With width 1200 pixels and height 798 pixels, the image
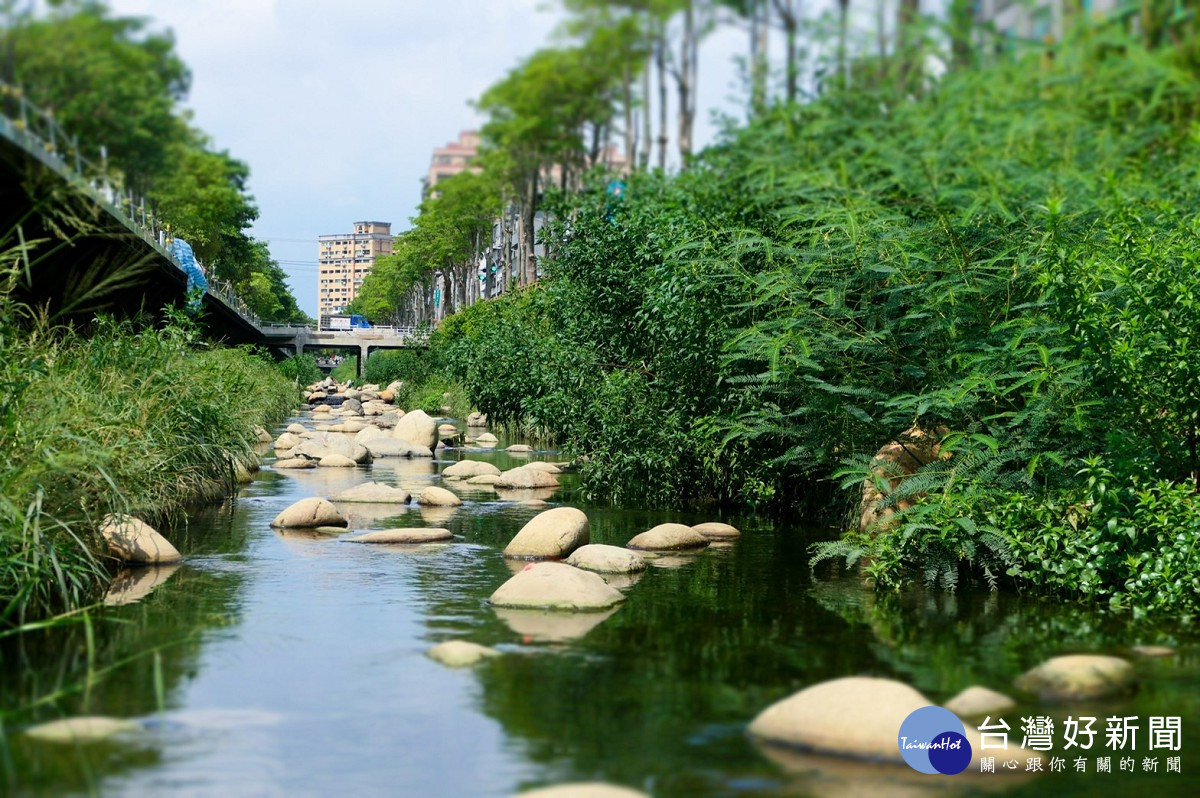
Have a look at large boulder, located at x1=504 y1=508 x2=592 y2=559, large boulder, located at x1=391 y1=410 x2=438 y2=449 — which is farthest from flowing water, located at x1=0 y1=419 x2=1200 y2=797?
large boulder, located at x1=391 y1=410 x2=438 y2=449

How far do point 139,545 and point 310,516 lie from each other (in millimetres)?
2862

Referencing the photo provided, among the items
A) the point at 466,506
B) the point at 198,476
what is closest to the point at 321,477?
the point at 466,506

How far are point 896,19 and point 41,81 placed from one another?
→ 5.88 metres

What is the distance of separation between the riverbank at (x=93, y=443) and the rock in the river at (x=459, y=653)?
90.9 inches

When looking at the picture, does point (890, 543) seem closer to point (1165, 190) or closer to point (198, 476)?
point (1165, 190)

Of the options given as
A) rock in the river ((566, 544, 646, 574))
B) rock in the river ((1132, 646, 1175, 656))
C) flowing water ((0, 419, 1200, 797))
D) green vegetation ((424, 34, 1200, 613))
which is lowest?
flowing water ((0, 419, 1200, 797))

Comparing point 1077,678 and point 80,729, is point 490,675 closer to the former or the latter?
point 80,729

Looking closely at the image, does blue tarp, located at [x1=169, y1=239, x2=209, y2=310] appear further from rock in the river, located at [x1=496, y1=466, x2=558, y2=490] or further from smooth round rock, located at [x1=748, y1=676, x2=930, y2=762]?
smooth round rock, located at [x1=748, y1=676, x2=930, y2=762]

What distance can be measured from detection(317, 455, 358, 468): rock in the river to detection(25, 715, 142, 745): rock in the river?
1650 cm

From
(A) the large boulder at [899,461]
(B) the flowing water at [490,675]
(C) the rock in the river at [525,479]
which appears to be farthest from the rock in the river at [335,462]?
(A) the large boulder at [899,461]

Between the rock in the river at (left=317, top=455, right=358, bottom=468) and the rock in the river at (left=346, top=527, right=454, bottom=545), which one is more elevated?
Result: the rock in the river at (left=317, top=455, right=358, bottom=468)

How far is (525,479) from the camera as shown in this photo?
61.5 ft

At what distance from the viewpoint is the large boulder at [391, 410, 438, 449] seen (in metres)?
26.5

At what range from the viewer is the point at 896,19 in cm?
916
